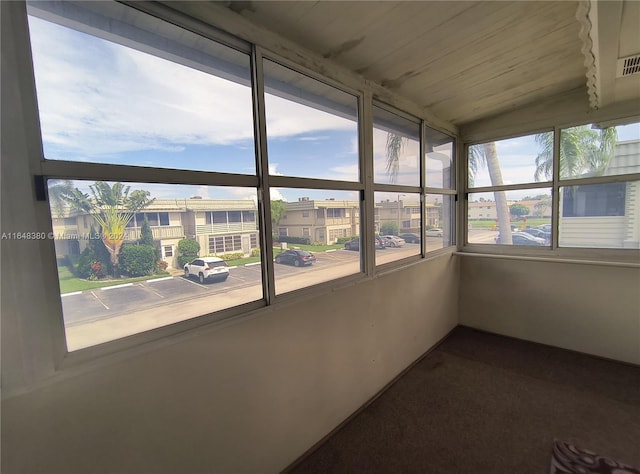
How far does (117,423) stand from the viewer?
1029 millimetres

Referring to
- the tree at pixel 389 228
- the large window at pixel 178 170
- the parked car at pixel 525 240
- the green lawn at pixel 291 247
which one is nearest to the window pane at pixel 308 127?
the large window at pixel 178 170

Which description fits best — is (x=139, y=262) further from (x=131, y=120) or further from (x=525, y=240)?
(x=525, y=240)

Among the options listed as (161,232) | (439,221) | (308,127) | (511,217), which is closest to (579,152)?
(511,217)

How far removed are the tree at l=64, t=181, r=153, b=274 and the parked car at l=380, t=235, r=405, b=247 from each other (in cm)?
178

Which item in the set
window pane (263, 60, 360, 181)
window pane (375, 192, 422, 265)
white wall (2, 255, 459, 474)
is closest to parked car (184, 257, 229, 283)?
white wall (2, 255, 459, 474)

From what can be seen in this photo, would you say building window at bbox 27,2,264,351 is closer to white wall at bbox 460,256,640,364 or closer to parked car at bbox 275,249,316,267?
parked car at bbox 275,249,316,267

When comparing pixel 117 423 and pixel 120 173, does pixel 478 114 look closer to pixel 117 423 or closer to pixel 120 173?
pixel 120 173

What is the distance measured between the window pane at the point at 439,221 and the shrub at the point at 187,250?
230cm

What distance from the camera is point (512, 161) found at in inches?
122

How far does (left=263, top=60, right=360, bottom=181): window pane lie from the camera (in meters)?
1.53

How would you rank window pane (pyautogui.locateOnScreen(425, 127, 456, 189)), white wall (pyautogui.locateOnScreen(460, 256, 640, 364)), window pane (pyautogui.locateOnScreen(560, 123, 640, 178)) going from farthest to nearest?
window pane (pyautogui.locateOnScreen(425, 127, 456, 189)) → white wall (pyautogui.locateOnScreen(460, 256, 640, 364)) → window pane (pyautogui.locateOnScreen(560, 123, 640, 178))

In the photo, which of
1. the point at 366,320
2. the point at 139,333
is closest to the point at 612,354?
the point at 366,320

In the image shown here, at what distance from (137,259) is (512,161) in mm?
Answer: 3641

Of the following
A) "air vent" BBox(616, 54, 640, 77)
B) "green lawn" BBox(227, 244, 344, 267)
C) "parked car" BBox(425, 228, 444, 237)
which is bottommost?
"parked car" BBox(425, 228, 444, 237)
